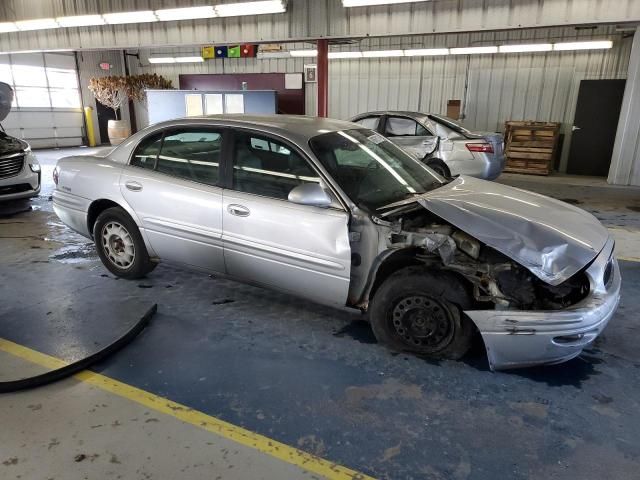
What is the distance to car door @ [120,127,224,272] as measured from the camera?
338 cm

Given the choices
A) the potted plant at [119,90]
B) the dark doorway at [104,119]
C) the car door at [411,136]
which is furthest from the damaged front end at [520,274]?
the dark doorway at [104,119]

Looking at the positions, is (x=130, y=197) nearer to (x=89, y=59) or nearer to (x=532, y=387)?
(x=532, y=387)

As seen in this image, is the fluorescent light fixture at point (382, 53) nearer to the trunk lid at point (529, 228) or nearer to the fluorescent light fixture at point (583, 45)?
the fluorescent light fixture at point (583, 45)

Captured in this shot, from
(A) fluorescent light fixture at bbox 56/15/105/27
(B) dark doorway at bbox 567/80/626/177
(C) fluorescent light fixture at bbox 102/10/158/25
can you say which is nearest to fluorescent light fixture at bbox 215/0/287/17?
(C) fluorescent light fixture at bbox 102/10/158/25

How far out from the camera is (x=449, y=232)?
2.78m

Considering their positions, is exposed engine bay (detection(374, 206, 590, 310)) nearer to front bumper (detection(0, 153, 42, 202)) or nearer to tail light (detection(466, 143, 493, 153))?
tail light (detection(466, 143, 493, 153))

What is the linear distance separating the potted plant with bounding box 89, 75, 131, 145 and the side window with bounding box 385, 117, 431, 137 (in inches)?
527

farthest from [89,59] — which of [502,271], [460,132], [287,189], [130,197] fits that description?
[502,271]

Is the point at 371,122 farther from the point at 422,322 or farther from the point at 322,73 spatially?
the point at 422,322

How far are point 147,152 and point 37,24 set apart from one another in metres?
10.8

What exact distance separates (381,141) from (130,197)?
217cm

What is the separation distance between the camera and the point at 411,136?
8.20 m

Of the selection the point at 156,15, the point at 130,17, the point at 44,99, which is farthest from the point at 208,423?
the point at 44,99

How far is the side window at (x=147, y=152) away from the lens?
147 inches
